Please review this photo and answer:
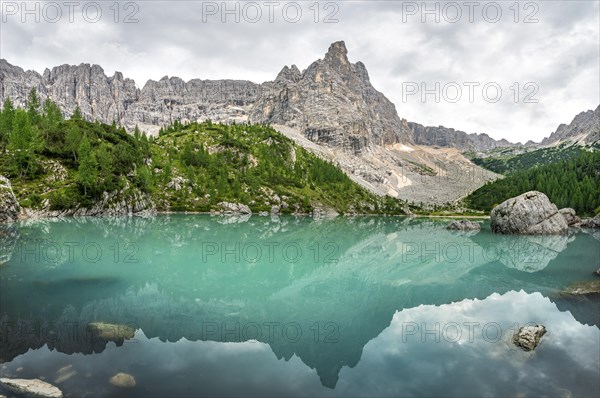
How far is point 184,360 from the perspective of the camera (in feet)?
54.4

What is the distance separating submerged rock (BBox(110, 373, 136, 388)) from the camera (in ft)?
46.0

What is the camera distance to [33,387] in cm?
1311

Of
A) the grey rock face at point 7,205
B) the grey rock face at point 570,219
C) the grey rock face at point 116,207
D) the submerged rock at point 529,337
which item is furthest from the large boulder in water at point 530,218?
the grey rock face at point 7,205

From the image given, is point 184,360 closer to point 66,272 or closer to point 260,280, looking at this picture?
point 260,280

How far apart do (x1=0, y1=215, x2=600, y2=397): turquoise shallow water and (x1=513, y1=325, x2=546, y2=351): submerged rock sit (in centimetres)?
41

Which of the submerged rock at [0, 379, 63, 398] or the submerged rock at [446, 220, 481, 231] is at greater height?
the submerged rock at [446, 220, 481, 231]

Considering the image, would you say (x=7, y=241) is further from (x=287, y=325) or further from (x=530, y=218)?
(x=530, y=218)

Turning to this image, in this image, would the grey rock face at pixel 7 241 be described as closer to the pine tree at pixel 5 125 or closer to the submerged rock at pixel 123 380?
the submerged rock at pixel 123 380

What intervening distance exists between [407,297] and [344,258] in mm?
20057

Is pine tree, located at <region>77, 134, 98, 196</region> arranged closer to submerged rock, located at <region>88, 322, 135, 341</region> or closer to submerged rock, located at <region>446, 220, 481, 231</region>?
submerged rock, located at <region>88, 322, 135, 341</region>

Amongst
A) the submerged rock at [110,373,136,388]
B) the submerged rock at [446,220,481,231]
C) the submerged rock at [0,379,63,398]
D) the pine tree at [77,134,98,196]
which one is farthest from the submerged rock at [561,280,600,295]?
the pine tree at [77,134,98,196]

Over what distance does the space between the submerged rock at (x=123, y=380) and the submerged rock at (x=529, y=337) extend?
59.8 feet

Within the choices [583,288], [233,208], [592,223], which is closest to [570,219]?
[592,223]

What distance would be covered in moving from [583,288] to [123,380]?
118ft
